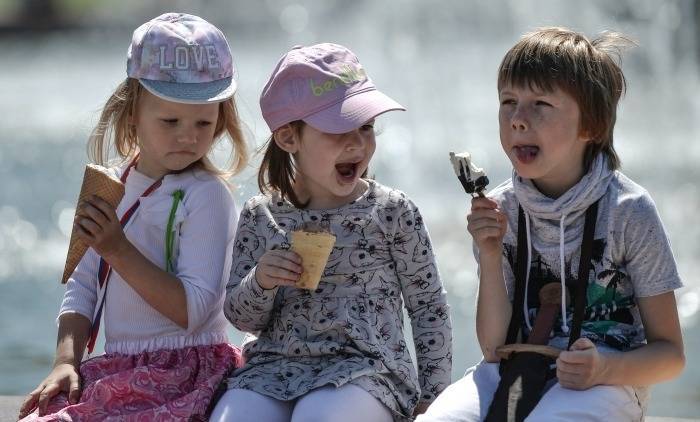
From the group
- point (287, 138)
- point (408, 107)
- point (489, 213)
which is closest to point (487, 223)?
point (489, 213)

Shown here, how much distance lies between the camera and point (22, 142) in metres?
11.1

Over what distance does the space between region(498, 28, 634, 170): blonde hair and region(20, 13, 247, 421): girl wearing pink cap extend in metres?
0.87

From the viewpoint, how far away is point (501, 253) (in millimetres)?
3199

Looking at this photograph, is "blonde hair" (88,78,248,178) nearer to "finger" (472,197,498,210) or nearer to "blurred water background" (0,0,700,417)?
"finger" (472,197,498,210)

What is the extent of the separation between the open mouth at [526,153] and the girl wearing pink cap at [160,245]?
0.87 meters

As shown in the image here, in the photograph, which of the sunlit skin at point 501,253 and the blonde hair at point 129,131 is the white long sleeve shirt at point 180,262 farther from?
the sunlit skin at point 501,253

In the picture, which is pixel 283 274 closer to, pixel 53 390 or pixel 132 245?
pixel 132 245

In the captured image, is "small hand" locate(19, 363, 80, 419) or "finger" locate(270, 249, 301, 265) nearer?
"finger" locate(270, 249, 301, 265)

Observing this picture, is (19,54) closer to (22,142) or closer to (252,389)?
(22,142)

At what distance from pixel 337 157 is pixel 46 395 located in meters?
1.02

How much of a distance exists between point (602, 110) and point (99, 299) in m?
1.54

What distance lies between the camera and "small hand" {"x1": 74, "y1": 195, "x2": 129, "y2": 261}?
10.9ft

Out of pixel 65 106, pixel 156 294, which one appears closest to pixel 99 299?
pixel 156 294

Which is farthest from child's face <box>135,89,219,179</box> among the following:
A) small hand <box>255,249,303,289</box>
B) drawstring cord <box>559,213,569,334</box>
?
drawstring cord <box>559,213,569,334</box>
